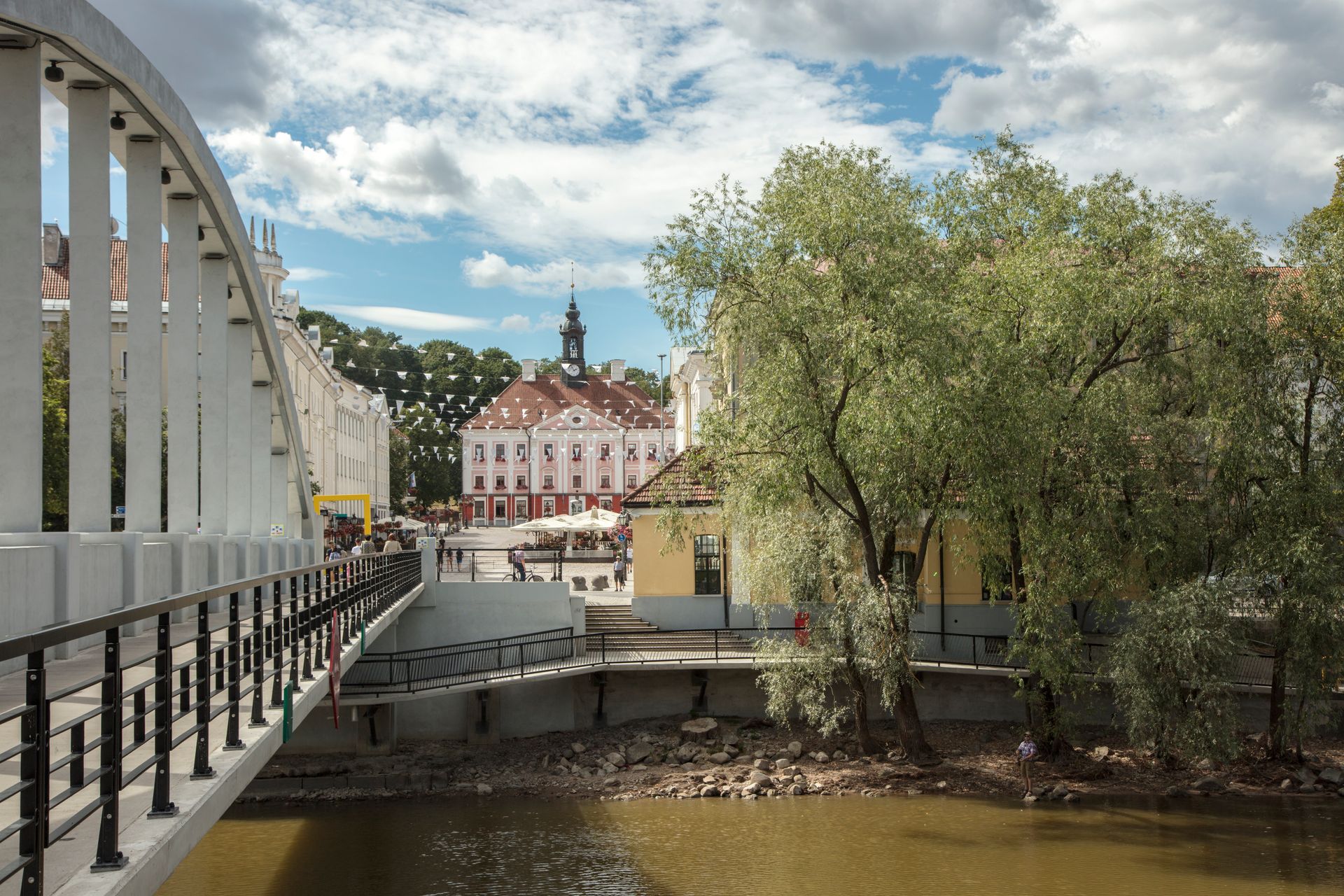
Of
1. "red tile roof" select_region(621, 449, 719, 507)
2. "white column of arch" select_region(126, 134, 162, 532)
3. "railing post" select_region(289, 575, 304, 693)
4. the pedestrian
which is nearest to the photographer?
"railing post" select_region(289, 575, 304, 693)

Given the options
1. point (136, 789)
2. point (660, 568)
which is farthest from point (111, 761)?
point (660, 568)

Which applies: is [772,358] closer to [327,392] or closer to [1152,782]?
[1152,782]

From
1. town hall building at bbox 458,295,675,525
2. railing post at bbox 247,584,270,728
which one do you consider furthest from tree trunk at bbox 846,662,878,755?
town hall building at bbox 458,295,675,525

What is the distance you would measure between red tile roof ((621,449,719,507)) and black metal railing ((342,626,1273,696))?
304 cm

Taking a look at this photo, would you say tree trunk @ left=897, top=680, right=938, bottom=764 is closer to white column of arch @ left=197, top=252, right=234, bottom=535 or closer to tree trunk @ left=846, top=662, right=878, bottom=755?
tree trunk @ left=846, top=662, right=878, bottom=755

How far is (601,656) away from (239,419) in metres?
11.1

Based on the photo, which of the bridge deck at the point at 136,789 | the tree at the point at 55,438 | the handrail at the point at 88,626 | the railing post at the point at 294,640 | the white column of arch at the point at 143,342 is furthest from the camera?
the tree at the point at 55,438

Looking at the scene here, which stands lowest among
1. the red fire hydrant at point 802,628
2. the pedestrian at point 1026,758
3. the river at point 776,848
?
the river at point 776,848

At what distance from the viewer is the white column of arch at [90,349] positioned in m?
10.7

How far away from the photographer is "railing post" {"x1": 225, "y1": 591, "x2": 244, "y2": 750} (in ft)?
23.5

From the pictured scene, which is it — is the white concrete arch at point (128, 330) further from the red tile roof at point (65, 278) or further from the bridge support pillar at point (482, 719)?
the red tile roof at point (65, 278)

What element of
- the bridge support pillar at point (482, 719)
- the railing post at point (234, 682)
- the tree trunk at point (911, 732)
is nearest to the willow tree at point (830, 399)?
the tree trunk at point (911, 732)

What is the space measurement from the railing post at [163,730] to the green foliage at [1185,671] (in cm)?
Result: 1884

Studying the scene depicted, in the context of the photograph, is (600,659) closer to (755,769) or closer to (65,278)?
(755,769)
